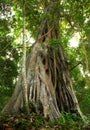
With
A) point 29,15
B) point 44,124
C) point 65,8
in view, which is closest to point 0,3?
point 29,15

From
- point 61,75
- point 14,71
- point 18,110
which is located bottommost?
point 18,110

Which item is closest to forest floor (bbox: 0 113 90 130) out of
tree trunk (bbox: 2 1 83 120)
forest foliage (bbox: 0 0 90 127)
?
tree trunk (bbox: 2 1 83 120)

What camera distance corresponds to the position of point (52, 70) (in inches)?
337

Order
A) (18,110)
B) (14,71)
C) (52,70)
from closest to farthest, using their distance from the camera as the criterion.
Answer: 1. (18,110)
2. (52,70)
3. (14,71)

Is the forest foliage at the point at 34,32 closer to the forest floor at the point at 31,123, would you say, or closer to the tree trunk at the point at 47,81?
the tree trunk at the point at 47,81

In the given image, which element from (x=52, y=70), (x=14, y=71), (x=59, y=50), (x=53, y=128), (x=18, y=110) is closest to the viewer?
(x=53, y=128)

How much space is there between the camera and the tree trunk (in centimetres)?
667

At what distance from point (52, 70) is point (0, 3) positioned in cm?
283

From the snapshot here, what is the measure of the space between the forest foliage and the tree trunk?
1.67 ft

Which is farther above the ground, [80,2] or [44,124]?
[80,2]

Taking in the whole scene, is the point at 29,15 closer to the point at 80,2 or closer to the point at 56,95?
the point at 80,2

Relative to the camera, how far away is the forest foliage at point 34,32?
7.82 metres

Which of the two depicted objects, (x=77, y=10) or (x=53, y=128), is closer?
(x=53, y=128)

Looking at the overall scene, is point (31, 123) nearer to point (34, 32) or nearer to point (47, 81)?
point (47, 81)
